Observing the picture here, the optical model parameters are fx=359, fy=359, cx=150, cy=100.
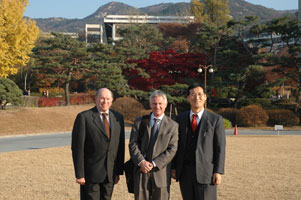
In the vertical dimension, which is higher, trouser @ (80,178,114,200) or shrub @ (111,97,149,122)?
trouser @ (80,178,114,200)

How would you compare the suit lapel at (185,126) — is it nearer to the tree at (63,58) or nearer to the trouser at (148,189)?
the trouser at (148,189)

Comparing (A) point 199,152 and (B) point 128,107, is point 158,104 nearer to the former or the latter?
(A) point 199,152

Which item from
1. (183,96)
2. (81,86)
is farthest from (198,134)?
(81,86)

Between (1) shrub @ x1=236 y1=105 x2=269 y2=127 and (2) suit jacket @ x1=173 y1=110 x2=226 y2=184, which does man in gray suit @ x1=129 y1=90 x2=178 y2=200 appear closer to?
(2) suit jacket @ x1=173 y1=110 x2=226 y2=184

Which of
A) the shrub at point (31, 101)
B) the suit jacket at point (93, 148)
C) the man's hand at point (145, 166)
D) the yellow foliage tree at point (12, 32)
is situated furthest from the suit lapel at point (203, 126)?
Result: the shrub at point (31, 101)

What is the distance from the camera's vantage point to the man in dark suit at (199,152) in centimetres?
448

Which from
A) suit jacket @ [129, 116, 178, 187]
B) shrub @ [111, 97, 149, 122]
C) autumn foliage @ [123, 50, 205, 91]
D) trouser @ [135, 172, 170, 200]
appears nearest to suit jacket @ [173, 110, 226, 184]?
suit jacket @ [129, 116, 178, 187]

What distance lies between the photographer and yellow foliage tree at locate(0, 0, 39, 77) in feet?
71.8

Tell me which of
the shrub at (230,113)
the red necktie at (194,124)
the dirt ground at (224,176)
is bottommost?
the shrub at (230,113)

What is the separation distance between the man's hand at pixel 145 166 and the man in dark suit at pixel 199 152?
412mm

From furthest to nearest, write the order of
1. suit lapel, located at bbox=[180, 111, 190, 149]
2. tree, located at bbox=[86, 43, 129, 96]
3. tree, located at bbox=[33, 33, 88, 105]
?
tree, located at bbox=[86, 43, 129, 96] → tree, located at bbox=[33, 33, 88, 105] → suit lapel, located at bbox=[180, 111, 190, 149]

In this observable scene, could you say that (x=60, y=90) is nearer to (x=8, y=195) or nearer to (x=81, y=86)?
(x=81, y=86)

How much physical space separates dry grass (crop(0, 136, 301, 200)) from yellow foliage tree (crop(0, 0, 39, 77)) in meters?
10.8

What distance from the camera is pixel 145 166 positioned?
4.38 m
